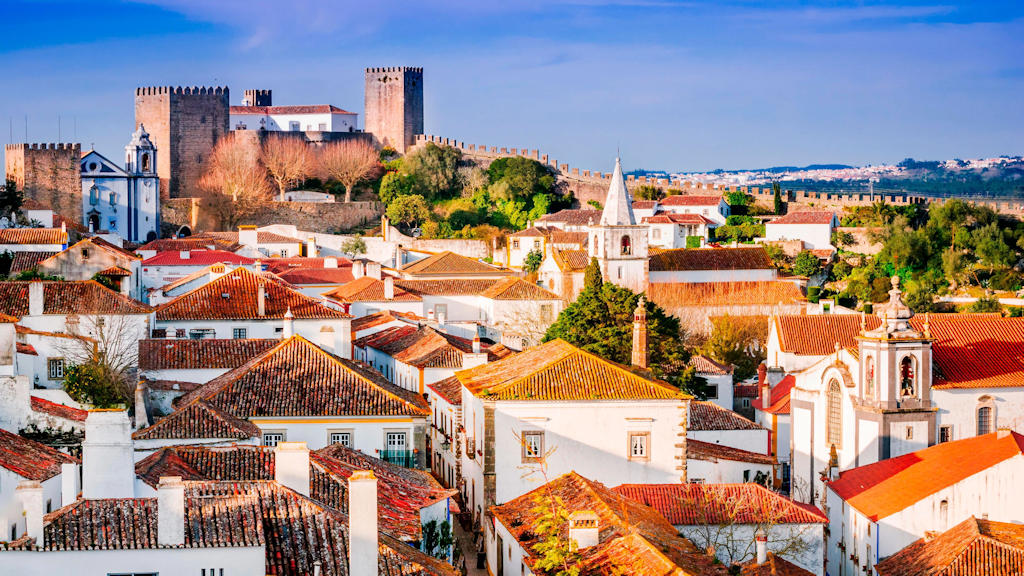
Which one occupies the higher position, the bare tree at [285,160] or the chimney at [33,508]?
the bare tree at [285,160]

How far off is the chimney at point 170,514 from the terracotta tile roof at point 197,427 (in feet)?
28.2

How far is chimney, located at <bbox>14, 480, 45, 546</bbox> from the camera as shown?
13.6 metres

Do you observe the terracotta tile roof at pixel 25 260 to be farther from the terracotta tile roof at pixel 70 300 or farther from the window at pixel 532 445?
the window at pixel 532 445

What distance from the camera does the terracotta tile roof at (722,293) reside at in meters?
56.0

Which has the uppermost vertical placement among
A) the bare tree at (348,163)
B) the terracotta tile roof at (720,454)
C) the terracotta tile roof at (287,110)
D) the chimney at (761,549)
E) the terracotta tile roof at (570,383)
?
the terracotta tile roof at (287,110)

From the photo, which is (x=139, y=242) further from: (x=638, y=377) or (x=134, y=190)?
(x=638, y=377)

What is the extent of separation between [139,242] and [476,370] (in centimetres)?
Answer: 3909

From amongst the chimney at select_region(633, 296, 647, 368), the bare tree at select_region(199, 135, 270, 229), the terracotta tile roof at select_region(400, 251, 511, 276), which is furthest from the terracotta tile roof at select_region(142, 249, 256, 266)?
the chimney at select_region(633, 296, 647, 368)

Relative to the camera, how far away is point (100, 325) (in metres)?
31.5

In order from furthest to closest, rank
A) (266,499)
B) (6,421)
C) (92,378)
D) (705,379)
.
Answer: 1. (705,379)
2. (92,378)
3. (6,421)
4. (266,499)

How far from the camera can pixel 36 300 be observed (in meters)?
31.8

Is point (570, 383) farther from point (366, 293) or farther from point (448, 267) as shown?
point (448, 267)

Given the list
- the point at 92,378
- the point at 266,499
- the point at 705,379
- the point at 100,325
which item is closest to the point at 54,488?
the point at 266,499

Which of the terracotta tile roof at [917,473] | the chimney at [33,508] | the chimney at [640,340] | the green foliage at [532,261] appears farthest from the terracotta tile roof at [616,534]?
the green foliage at [532,261]
